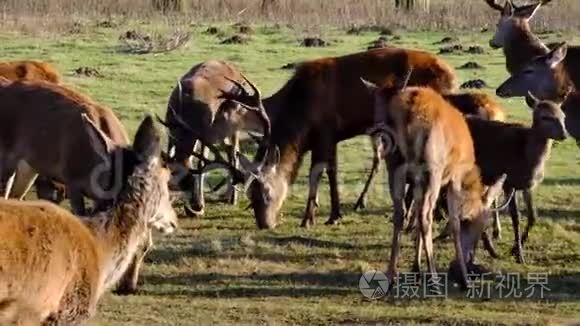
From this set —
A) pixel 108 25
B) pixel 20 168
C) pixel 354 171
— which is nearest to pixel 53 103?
pixel 20 168

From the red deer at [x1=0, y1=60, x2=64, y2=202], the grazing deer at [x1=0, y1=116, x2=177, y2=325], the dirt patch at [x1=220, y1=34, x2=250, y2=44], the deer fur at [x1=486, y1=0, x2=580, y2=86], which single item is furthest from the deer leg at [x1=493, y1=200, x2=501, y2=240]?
the dirt patch at [x1=220, y1=34, x2=250, y2=44]

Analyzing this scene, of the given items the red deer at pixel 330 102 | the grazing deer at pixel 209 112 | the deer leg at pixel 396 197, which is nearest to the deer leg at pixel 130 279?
the deer leg at pixel 396 197

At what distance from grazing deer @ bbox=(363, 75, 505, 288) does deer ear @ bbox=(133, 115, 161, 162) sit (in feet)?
10.9

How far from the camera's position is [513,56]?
1579cm

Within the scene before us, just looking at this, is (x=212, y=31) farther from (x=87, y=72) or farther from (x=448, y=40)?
(x=87, y=72)

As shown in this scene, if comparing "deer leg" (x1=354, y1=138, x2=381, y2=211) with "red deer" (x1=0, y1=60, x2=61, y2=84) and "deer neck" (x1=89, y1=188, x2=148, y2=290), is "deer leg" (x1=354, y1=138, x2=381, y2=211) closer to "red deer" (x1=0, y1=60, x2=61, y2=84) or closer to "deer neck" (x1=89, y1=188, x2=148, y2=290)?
"red deer" (x1=0, y1=60, x2=61, y2=84)

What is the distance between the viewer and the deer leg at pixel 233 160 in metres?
13.9

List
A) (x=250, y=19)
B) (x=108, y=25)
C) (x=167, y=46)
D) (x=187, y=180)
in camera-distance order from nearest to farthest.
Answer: (x=187, y=180), (x=167, y=46), (x=108, y=25), (x=250, y=19)

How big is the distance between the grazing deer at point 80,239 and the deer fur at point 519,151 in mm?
4718

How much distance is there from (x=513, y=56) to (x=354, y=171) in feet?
8.00

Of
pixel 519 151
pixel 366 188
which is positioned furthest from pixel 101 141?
pixel 366 188

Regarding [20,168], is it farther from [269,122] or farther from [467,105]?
[467,105]

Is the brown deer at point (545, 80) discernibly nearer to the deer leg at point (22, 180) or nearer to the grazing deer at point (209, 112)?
the grazing deer at point (209, 112)

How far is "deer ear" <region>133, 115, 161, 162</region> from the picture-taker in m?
7.05
